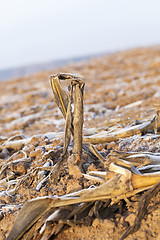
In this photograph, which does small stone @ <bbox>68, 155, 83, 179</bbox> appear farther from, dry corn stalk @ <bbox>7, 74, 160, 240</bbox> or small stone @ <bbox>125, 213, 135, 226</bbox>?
small stone @ <bbox>125, 213, 135, 226</bbox>

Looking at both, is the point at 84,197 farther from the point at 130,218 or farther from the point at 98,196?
the point at 130,218

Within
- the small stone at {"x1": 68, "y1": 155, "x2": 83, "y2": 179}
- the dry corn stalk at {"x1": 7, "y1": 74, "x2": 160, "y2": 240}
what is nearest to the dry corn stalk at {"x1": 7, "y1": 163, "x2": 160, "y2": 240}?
the dry corn stalk at {"x1": 7, "y1": 74, "x2": 160, "y2": 240}

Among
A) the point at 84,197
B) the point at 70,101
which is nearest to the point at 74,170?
the point at 84,197

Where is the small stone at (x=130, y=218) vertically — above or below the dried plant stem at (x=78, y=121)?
below

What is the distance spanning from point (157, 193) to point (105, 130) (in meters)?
0.93

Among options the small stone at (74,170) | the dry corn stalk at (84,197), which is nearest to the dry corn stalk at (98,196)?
the dry corn stalk at (84,197)

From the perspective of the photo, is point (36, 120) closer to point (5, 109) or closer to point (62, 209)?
point (5, 109)

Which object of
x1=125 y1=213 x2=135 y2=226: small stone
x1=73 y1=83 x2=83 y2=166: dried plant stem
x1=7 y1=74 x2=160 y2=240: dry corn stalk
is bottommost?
x1=125 y1=213 x2=135 y2=226: small stone

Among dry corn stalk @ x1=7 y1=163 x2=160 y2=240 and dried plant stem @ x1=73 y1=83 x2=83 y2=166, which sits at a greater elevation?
dried plant stem @ x1=73 y1=83 x2=83 y2=166

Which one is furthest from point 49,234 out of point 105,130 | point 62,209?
point 105,130

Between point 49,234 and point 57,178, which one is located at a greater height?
point 57,178

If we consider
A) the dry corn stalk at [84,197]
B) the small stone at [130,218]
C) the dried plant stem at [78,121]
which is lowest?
the small stone at [130,218]

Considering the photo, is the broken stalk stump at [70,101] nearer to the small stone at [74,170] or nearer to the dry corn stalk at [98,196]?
the small stone at [74,170]

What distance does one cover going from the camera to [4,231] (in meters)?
1.33
